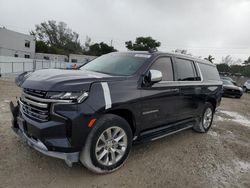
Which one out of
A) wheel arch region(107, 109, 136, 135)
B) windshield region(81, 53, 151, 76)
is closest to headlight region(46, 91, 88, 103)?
wheel arch region(107, 109, 136, 135)

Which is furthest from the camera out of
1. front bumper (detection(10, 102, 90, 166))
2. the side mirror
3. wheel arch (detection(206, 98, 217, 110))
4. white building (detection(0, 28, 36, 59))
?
white building (detection(0, 28, 36, 59))

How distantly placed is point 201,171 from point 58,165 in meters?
2.27

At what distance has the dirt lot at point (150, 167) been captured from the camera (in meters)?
2.53

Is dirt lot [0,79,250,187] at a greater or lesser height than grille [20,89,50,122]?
lesser

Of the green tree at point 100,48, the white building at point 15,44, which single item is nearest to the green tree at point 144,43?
the green tree at point 100,48

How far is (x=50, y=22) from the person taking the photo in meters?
60.9

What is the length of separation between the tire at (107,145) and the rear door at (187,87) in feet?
4.80

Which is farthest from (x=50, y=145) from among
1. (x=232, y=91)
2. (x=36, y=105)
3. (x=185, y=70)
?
(x=232, y=91)

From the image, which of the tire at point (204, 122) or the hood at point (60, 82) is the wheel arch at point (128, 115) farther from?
the tire at point (204, 122)

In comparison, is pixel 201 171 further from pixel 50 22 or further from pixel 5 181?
pixel 50 22

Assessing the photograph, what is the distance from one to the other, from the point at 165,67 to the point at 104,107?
163 cm

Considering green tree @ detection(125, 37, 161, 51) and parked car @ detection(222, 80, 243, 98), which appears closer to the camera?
parked car @ detection(222, 80, 243, 98)

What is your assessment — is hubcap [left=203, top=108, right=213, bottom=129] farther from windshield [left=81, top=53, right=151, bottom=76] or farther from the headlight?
the headlight

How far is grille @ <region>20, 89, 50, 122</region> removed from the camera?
230cm
